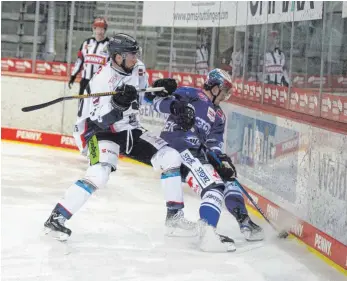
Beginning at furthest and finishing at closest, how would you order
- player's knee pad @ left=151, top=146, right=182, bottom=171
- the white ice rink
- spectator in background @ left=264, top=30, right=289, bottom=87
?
spectator in background @ left=264, top=30, right=289, bottom=87
player's knee pad @ left=151, top=146, right=182, bottom=171
the white ice rink

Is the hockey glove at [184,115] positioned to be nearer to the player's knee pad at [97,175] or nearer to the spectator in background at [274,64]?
the player's knee pad at [97,175]

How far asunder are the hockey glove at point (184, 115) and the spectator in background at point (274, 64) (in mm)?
1308

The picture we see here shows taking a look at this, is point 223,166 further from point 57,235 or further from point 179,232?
point 57,235

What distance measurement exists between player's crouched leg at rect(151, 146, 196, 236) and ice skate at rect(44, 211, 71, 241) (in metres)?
0.55

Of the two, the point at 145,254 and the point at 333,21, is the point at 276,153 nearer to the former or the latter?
the point at 333,21

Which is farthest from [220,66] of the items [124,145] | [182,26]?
[124,145]

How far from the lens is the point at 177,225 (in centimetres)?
433

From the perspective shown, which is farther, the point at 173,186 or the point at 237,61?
the point at 237,61

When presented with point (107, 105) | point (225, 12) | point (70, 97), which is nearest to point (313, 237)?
point (107, 105)

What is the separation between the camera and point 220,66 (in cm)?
677

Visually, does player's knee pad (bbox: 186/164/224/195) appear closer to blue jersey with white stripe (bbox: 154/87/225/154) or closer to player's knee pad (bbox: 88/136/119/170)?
blue jersey with white stripe (bbox: 154/87/225/154)

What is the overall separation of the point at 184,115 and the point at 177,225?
646 millimetres

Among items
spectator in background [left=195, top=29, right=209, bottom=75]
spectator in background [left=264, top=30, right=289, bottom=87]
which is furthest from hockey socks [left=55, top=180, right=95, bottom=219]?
spectator in background [left=195, top=29, right=209, bottom=75]

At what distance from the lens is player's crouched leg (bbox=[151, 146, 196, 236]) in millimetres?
4141
